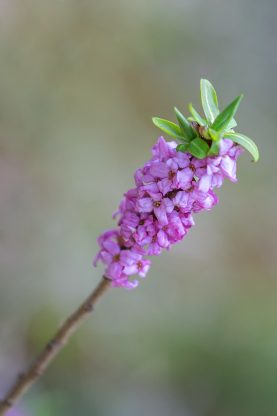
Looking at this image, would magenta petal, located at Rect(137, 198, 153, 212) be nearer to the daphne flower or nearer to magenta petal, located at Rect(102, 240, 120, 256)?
the daphne flower

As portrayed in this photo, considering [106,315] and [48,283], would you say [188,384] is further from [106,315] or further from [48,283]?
[48,283]

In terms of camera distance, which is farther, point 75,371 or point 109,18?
point 109,18

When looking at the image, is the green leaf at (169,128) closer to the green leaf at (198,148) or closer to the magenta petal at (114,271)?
the green leaf at (198,148)

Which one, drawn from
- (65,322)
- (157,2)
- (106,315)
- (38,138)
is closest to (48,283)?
(106,315)

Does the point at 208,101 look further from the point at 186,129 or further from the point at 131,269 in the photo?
the point at 131,269

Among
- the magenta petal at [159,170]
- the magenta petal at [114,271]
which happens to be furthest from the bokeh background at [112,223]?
the magenta petal at [159,170]

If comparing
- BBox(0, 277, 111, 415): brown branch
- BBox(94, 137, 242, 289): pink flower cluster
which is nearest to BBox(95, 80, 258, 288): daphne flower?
BBox(94, 137, 242, 289): pink flower cluster
